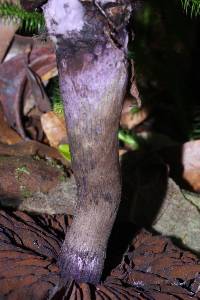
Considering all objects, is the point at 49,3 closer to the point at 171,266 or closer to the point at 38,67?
the point at 171,266

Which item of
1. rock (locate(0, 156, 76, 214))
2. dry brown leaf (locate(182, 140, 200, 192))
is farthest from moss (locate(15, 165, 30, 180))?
dry brown leaf (locate(182, 140, 200, 192))

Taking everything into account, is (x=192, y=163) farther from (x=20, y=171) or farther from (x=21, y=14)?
(x=21, y=14)

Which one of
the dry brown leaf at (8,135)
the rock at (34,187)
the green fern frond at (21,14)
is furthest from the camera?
the dry brown leaf at (8,135)

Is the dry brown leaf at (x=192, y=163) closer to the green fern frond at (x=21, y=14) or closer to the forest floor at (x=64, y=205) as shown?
the forest floor at (x=64, y=205)

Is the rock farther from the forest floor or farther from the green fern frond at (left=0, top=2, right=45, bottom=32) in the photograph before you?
the green fern frond at (left=0, top=2, right=45, bottom=32)

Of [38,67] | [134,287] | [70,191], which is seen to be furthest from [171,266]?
[38,67]

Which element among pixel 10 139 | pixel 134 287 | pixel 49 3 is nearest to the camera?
pixel 49 3

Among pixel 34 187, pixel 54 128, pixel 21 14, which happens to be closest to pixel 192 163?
pixel 54 128

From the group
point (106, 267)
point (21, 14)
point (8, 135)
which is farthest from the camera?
point (8, 135)

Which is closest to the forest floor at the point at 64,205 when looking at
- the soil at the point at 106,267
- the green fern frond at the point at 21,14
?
the soil at the point at 106,267
